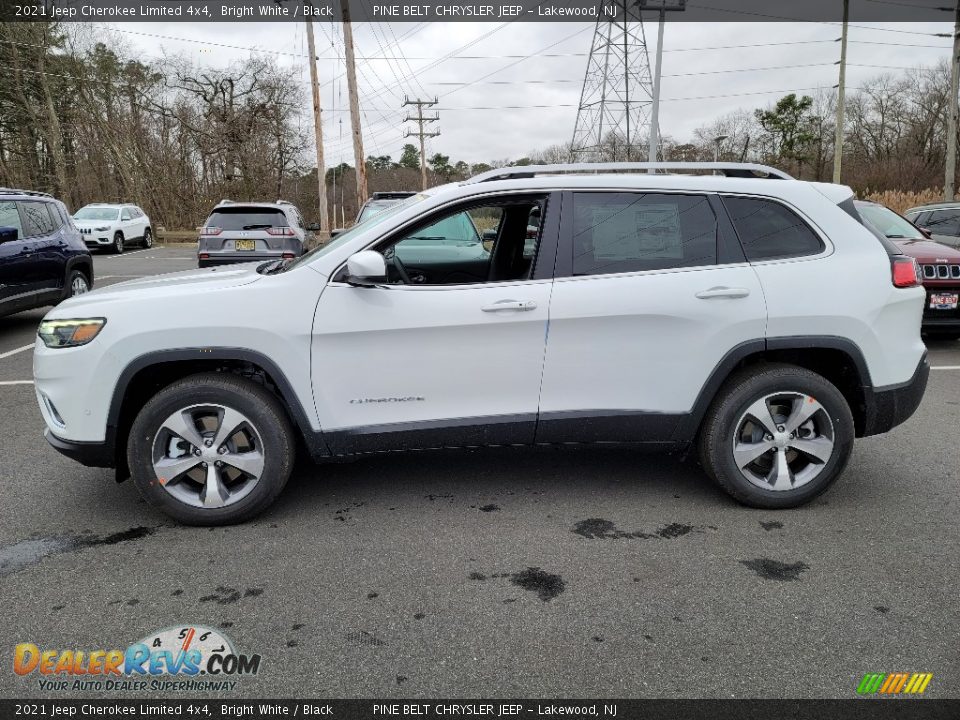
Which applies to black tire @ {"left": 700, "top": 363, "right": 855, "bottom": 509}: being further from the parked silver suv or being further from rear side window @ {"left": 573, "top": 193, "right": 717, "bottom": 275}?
the parked silver suv

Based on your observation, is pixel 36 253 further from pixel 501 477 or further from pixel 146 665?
pixel 146 665

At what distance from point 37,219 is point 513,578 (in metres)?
8.89

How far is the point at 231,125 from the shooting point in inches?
1490

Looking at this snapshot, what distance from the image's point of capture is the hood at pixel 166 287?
11.6 feet

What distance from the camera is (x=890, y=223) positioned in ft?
30.1

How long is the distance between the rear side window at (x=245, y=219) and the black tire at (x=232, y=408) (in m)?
8.51

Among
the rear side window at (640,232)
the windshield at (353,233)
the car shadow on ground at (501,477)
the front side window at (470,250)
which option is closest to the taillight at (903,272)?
the rear side window at (640,232)

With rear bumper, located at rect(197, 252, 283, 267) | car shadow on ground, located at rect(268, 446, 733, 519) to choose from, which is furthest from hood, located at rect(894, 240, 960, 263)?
rear bumper, located at rect(197, 252, 283, 267)

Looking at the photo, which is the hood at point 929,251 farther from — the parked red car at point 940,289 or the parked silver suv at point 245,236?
the parked silver suv at point 245,236

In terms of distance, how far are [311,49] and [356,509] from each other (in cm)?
2594

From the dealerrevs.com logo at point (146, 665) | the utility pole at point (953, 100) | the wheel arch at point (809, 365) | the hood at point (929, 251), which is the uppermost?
the utility pole at point (953, 100)

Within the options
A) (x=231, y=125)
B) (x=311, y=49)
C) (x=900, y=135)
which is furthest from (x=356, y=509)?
(x=900, y=135)

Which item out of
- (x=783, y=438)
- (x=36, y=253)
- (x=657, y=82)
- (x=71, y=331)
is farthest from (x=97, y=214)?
(x=783, y=438)

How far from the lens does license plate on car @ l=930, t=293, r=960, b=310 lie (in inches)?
308
